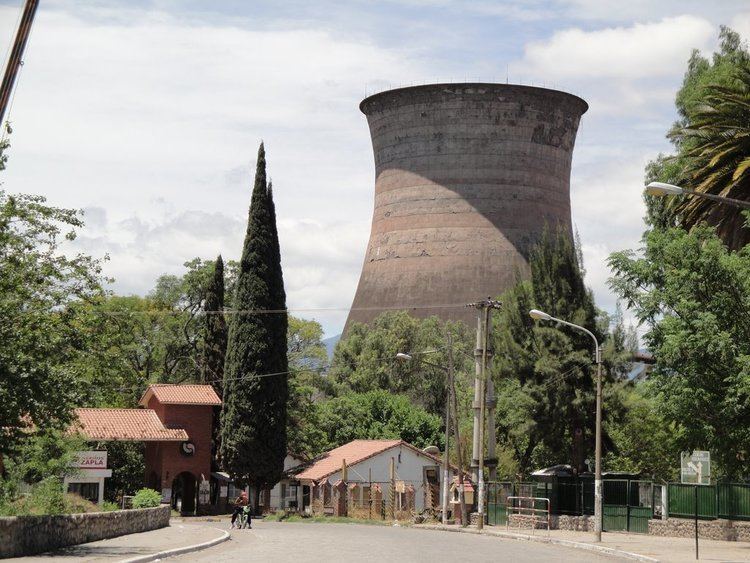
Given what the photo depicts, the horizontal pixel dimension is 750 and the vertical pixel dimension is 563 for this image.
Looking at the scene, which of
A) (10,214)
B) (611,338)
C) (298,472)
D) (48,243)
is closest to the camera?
(10,214)

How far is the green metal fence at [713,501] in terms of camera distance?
36.6 metres

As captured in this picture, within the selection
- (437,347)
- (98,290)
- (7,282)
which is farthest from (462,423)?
(7,282)

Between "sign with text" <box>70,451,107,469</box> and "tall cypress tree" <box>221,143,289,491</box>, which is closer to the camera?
"sign with text" <box>70,451,107,469</box>

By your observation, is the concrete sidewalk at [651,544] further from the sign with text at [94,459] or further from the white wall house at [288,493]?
the white wall house at [288,493]

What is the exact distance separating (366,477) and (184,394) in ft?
34.8

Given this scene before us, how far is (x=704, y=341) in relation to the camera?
3391 cm

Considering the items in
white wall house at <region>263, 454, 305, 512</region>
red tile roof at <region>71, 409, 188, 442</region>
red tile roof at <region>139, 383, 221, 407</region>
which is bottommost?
white wall house at <region>263, 454, 305, 512</region>

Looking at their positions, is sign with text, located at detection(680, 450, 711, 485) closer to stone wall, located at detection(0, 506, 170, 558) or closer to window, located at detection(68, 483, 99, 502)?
stone wall, located at detection(0, 506, 170, 558)

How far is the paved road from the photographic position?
82.1 feet

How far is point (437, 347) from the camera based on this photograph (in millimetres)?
84938

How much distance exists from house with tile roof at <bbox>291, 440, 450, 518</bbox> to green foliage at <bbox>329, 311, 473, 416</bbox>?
17.7 m

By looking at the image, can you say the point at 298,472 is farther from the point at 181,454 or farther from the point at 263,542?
the point at 263,542

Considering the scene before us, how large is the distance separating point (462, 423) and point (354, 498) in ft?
46.2

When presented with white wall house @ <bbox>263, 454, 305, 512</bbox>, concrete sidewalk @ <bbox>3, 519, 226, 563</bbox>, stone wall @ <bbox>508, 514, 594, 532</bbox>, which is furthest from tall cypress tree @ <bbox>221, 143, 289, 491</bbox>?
concrete sidewalk @ <bbox>3, 519, 226, 563</bbox>
